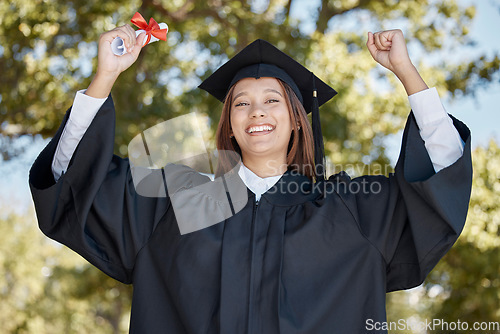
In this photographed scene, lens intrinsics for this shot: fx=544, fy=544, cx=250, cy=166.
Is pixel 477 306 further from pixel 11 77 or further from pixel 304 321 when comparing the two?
pixel 11 77

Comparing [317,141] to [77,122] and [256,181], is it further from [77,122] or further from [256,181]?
[77,122]

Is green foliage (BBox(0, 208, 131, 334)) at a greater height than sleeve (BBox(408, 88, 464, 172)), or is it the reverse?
sleeve (BBox(408, 88, 464, 172))

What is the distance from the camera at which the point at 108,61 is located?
2156 mm

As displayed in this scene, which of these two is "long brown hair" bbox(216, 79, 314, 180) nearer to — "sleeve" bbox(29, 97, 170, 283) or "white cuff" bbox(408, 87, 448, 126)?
"sleeve" bbox(29, 97, 170, 283)

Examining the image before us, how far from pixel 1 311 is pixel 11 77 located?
44.7ft

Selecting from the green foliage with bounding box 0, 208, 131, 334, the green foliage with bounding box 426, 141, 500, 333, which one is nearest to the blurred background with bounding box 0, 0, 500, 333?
the green foliage with bounding box 426, 141, 500, 333

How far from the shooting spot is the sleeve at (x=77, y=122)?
217 centimetres

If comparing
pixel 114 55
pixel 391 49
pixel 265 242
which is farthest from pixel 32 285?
pixel 391 49

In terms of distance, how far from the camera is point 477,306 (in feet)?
23.4

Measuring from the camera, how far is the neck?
253 cm

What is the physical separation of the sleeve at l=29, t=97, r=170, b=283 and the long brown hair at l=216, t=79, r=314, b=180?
459 millimetres

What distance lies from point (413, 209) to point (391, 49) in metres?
0.65

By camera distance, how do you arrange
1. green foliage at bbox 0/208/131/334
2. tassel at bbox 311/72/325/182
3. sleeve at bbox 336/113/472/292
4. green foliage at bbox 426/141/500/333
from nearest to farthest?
1. sleeve at bbox 336/113/472/292
2. tassel at bbox 311/72/325/182
3. green foliage at bbox 426/141/500/333
4. green foliage at bbox 0/208/131/334

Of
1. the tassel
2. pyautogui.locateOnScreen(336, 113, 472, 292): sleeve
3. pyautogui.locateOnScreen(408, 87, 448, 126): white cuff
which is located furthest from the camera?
the tassel
